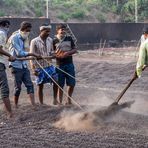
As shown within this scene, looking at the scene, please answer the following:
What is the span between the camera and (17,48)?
10.7 m

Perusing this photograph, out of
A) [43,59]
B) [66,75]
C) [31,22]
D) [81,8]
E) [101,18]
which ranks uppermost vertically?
[43,59]

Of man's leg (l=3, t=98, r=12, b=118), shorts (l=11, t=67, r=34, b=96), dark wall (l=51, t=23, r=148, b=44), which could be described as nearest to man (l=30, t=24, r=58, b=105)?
shorts (l=11, t=67, r=34, b=96)

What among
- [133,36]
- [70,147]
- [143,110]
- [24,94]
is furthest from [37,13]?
[70,147]

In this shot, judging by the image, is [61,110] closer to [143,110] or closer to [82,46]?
[143,110]

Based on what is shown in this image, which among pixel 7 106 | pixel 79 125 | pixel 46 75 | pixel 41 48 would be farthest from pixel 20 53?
pixel 79 125

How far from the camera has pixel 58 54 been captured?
1117 centimetres

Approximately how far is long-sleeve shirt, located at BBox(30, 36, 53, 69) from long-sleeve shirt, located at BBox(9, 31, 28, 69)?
347 millimetres

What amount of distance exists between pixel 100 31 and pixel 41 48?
2265cm

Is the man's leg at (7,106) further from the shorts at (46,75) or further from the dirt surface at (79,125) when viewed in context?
the shorts at (46,75)

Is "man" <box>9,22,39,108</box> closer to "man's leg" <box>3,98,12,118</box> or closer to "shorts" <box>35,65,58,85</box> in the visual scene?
"shorts" <box>35,65,58,85</box>

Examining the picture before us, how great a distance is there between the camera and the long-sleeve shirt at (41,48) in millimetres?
11141

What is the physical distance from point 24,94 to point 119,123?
183 inches

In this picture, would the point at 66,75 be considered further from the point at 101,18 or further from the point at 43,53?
the point at 101,18

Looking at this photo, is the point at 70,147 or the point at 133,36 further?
the point at 133,36
